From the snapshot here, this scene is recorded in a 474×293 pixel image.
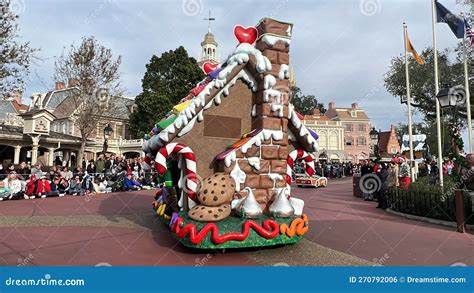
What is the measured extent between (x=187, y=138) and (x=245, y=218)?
1.86 m

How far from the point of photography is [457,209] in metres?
7.64

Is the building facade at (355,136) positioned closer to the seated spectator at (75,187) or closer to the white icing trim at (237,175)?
the seated spectator at (75,187)

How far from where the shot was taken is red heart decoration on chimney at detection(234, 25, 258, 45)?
620cm

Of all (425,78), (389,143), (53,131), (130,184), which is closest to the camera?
(130,184)

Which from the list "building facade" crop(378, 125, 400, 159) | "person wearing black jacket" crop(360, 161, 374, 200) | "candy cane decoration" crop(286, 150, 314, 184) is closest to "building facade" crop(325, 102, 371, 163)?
"building facade" crop(378, 125, 400, 159)

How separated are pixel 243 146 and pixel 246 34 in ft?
7.67

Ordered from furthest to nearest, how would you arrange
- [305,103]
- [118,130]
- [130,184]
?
[305,103] < [118,130] < [130,184]

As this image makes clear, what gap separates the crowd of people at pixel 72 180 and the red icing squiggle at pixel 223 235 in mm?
7157

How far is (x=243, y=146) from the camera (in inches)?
228

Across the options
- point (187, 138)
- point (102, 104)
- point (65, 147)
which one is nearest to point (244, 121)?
point (187, 138)

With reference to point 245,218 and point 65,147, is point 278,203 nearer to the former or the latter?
point 245,218

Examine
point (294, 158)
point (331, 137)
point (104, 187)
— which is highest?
point (331, 137)

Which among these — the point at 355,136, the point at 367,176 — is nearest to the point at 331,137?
the point at 355,136

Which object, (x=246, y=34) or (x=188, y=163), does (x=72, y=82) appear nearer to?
(x=246, y=34)
